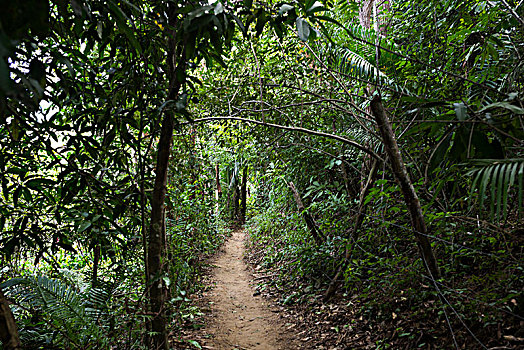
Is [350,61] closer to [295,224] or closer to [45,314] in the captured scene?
[295,224]

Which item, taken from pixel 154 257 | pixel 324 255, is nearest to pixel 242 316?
pixel 324 255

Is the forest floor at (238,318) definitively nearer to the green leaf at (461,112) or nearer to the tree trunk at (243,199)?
the green leaf at (461,112)

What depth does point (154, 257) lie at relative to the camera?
2568 mm

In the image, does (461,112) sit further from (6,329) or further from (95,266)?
(95,266)

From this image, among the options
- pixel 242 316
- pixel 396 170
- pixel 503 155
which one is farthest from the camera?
pixel 242 316

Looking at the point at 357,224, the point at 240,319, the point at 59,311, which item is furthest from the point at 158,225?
the point at 240,319

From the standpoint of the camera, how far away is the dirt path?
13.0 ft

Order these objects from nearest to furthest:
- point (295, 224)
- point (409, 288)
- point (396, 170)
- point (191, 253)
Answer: point (396, 170), point (409, 288), point (191, 253), point (295, 224)

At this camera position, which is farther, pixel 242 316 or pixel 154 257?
pixel 242 316

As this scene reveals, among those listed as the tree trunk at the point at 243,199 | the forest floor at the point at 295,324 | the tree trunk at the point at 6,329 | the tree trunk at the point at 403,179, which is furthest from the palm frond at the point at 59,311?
the tree trunk at the point at 243,199

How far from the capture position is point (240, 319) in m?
4.78

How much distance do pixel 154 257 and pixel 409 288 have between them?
2620 millimetres

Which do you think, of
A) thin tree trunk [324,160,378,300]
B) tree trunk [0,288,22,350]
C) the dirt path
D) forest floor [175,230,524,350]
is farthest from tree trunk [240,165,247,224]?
tree trunk [0,288,22,350]

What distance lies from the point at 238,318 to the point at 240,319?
0.15ft
